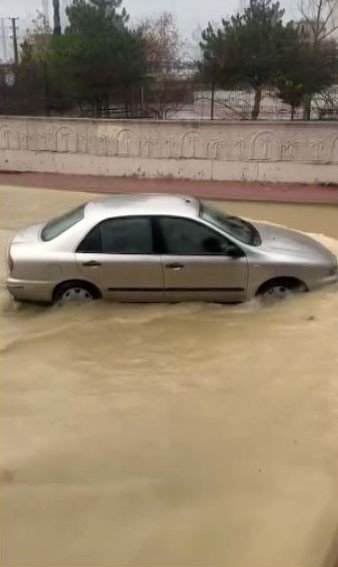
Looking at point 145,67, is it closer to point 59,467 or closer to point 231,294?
point 231,294

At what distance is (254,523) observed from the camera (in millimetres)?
3746

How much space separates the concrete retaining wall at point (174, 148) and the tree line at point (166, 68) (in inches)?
108

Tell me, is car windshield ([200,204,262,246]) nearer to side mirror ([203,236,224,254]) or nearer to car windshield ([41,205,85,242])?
side mirror ([203,236,224,254])

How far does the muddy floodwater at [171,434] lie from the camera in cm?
360

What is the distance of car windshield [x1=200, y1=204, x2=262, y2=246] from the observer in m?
7.01

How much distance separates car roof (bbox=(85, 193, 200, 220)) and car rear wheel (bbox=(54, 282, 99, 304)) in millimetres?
850

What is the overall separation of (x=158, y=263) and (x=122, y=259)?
16.6 inches

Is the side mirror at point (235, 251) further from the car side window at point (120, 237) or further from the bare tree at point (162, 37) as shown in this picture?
the bare tree at point (162, 37)

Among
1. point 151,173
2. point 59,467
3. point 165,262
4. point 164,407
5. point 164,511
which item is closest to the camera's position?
point 164,511

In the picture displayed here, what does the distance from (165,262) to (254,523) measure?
141 inches

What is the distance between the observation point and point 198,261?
6801mm

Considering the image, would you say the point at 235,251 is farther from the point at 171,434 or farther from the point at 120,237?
the point at 171,434

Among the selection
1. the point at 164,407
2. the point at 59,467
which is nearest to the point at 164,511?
the point at 59,467

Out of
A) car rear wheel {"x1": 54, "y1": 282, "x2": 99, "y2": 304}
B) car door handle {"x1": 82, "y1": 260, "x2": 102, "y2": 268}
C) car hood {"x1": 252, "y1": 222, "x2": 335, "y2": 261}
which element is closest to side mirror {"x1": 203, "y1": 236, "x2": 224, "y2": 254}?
car hood {"x1": 252, "y1": 222, "x2": 335, "y2": 261}
